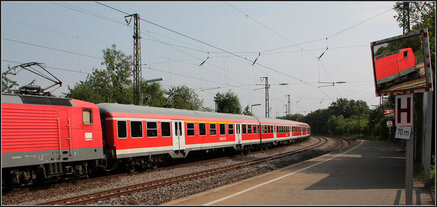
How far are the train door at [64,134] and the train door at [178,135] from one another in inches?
234

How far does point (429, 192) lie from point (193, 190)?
7.03m

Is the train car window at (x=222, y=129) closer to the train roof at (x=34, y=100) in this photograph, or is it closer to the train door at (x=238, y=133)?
the train door at (x=238, y=133)

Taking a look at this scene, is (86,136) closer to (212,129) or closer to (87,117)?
(87,117)

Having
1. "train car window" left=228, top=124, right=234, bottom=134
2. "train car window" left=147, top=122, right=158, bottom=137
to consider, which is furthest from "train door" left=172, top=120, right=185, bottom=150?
"train car window" left=228, top=124, right=234, bottom=134

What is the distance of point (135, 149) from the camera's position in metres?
13.9

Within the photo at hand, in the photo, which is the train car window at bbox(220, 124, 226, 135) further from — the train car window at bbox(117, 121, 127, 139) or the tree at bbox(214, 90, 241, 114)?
the tree at bbox(214, 90, 241, 114)

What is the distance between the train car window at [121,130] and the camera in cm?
1334

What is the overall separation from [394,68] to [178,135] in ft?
37.4

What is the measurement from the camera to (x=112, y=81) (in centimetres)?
4600

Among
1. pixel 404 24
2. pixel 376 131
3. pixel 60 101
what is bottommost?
pixel 376 131

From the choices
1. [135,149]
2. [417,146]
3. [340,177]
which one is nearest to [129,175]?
[135,149]

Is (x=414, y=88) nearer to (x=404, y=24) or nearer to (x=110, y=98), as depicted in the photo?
(x=404, y=24)

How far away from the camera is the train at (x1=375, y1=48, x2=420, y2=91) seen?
7277mm

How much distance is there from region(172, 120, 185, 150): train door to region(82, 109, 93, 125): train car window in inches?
194
